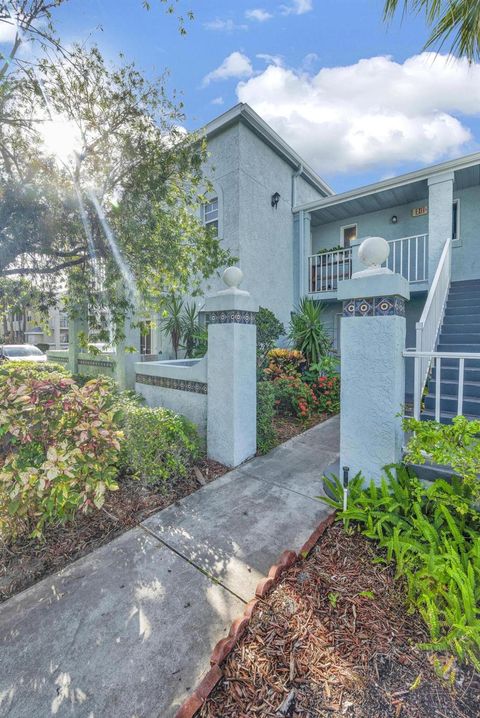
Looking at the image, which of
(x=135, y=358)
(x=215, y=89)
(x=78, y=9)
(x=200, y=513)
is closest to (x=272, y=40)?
(x=215, y=89)

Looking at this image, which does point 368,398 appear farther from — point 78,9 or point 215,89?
point 215,89

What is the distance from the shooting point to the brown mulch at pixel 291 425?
17.0 feet

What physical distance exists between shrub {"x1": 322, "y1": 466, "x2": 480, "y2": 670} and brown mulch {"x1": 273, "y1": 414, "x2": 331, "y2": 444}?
2.16 metres

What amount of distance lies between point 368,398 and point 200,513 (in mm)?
1964

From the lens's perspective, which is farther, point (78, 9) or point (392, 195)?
point (392, 195)

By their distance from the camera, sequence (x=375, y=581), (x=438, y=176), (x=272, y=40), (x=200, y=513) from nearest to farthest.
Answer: (x=375, y=581) < (x=200, y=513) < (x=272, y=40) < (x=438, y=176)

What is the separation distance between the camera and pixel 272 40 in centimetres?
518

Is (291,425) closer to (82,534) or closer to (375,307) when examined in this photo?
(375,307)

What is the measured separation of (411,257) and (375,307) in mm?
7116

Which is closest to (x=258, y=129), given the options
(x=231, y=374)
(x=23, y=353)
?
(x=231, y=374)

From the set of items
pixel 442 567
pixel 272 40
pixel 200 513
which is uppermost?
pixel 272 40

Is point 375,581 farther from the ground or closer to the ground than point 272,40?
closer to the ground

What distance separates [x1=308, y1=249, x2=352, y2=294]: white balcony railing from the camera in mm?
9375

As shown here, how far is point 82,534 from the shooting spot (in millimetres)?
2775
